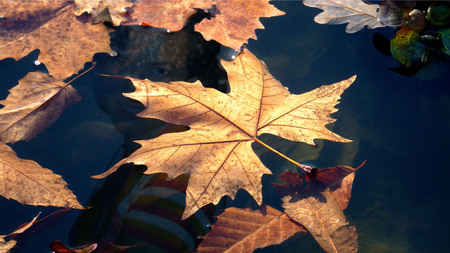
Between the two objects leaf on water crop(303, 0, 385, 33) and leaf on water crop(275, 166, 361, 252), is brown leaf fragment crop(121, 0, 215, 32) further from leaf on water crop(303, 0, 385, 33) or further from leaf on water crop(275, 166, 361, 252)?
leaf on water crop(275, 166, 361, 252)

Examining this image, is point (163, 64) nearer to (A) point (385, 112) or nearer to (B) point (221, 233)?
(B) point (221, 233)

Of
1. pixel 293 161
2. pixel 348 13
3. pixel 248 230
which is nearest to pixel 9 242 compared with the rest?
pixel 248 230

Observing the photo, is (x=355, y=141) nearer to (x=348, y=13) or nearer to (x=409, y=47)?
(x=409, y=47)

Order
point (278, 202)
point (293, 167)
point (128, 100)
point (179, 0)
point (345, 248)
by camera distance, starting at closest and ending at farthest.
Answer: point (345, 248)
point (278, 202)
point (293, 167)
point (128, 100)
point (179, 0)

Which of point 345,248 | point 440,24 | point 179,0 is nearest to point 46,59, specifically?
point 179,0

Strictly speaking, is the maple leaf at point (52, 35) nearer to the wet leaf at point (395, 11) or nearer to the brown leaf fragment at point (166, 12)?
the brown leaf fragment at point (166, 12)

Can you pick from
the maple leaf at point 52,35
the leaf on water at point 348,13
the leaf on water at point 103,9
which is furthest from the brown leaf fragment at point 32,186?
the leaf on water at point 348,13
